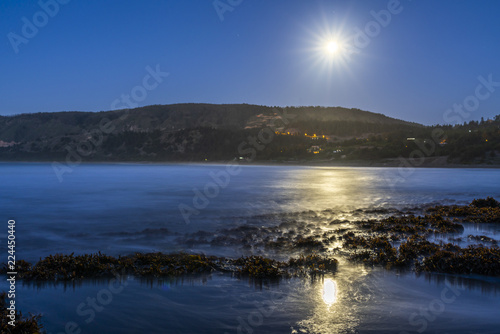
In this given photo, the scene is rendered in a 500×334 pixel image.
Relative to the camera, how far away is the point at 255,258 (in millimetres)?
8453

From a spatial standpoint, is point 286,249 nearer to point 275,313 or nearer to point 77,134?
point 275,313

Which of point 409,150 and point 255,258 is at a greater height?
point 409,150

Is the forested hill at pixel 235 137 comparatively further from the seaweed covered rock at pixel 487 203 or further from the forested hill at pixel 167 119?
the seaweed covered rock at pixel 487 203

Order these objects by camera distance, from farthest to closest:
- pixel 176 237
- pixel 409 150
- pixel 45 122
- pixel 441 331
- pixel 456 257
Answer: pixel 45 122
pixel 409 150
pixel 176 237
pixel 456 257
pixel 441 331

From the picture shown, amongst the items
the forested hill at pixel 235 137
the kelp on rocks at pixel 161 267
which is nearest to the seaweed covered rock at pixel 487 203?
the kelp on rocks at pixel 161 267

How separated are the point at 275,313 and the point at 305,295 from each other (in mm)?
911

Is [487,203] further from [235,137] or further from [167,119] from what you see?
[167,119]

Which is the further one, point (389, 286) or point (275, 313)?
point (389, 286)

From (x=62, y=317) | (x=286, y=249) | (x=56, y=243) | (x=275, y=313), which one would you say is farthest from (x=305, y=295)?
(x=56, y=243)

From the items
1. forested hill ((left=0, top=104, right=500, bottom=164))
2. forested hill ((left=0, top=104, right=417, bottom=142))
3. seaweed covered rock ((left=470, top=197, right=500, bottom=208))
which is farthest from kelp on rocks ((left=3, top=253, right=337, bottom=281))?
forested hill ((left=0, top=104, right=417, bottom=142))

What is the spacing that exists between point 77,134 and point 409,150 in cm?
13721

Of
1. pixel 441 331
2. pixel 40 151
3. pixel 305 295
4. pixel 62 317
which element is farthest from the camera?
pixel 40 151

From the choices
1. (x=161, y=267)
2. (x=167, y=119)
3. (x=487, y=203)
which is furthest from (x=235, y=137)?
(x=161, y=267)

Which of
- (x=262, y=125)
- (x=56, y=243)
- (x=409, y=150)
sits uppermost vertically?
(x=262, y=125)
